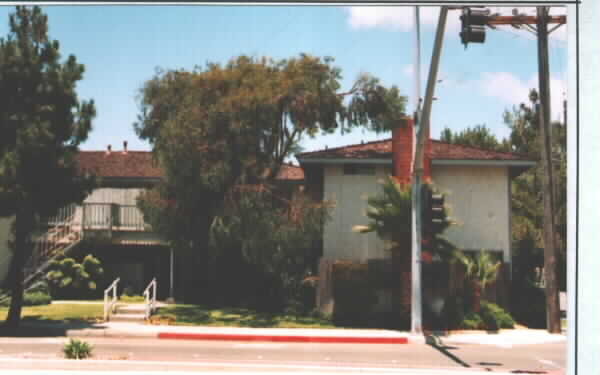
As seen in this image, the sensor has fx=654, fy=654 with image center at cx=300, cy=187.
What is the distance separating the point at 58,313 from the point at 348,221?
6946 millimetres

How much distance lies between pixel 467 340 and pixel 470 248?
295 centimetres

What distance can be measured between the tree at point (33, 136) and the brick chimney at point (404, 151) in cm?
729

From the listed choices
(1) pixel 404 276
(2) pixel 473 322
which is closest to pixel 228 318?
(1) pixel 404 276

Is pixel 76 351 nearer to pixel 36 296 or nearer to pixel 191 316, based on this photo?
pixel 36 296

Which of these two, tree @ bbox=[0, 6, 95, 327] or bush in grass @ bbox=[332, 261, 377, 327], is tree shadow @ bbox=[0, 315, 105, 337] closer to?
tree @ bbox=[0, 6, 95, 327]

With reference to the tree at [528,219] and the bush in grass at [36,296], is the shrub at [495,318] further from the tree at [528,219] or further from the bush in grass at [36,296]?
the bush in grass at [36,296]

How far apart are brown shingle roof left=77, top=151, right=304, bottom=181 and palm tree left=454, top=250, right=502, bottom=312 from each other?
24.4 ft

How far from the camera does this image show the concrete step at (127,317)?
12.1 m

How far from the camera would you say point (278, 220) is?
15.5 m

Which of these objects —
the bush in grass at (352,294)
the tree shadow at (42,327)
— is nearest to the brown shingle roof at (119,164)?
the tree shadow at (42,327)

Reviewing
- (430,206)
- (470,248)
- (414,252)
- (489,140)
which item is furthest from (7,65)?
(470,248)

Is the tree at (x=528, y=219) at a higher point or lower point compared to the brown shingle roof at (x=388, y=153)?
lower

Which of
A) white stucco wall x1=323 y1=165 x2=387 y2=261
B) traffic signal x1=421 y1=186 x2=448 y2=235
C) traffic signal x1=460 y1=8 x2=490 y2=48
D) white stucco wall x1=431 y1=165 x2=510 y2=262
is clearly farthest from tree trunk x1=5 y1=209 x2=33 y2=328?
white stucco wall x1=431 y1=165 x2=510 y2=262

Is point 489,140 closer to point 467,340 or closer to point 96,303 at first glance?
point 467,340
